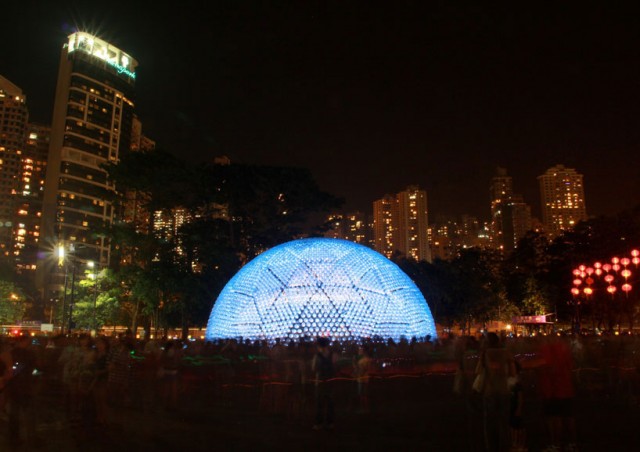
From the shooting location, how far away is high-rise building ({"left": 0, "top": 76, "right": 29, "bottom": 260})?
388 ft

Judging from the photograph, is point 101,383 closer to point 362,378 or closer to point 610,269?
point 362,378

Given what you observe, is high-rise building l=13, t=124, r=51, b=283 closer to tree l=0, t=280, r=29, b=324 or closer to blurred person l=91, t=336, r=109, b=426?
tree l=0, t=280, r=29, b=324

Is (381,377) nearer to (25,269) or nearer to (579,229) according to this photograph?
(579,229)

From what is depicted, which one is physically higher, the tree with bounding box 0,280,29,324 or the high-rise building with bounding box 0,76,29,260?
the high-rise building with bounding box 0,76,29,260

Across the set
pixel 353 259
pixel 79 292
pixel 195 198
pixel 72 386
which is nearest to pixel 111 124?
pixel 79 292

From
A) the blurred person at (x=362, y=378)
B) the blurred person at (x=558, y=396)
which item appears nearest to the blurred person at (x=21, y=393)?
the blurred person at (x=362, y=378)

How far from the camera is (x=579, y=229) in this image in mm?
47875

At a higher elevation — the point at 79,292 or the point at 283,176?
the point at 283,176

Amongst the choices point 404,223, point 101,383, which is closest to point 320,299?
point 101,383

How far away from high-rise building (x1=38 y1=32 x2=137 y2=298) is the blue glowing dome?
72682mm

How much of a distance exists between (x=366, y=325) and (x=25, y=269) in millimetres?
106130

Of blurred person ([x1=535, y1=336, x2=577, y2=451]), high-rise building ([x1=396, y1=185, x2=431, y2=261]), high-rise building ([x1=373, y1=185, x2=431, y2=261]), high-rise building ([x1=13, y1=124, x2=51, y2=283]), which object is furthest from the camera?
high-rise building ([x1=396, y1=185, x2=431, y2=261])

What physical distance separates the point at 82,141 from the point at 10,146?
4225 centimetres

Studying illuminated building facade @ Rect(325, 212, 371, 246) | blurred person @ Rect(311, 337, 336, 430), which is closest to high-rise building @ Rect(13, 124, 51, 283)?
illuminated building facade @ Rect(325, 212, 371, 246)
